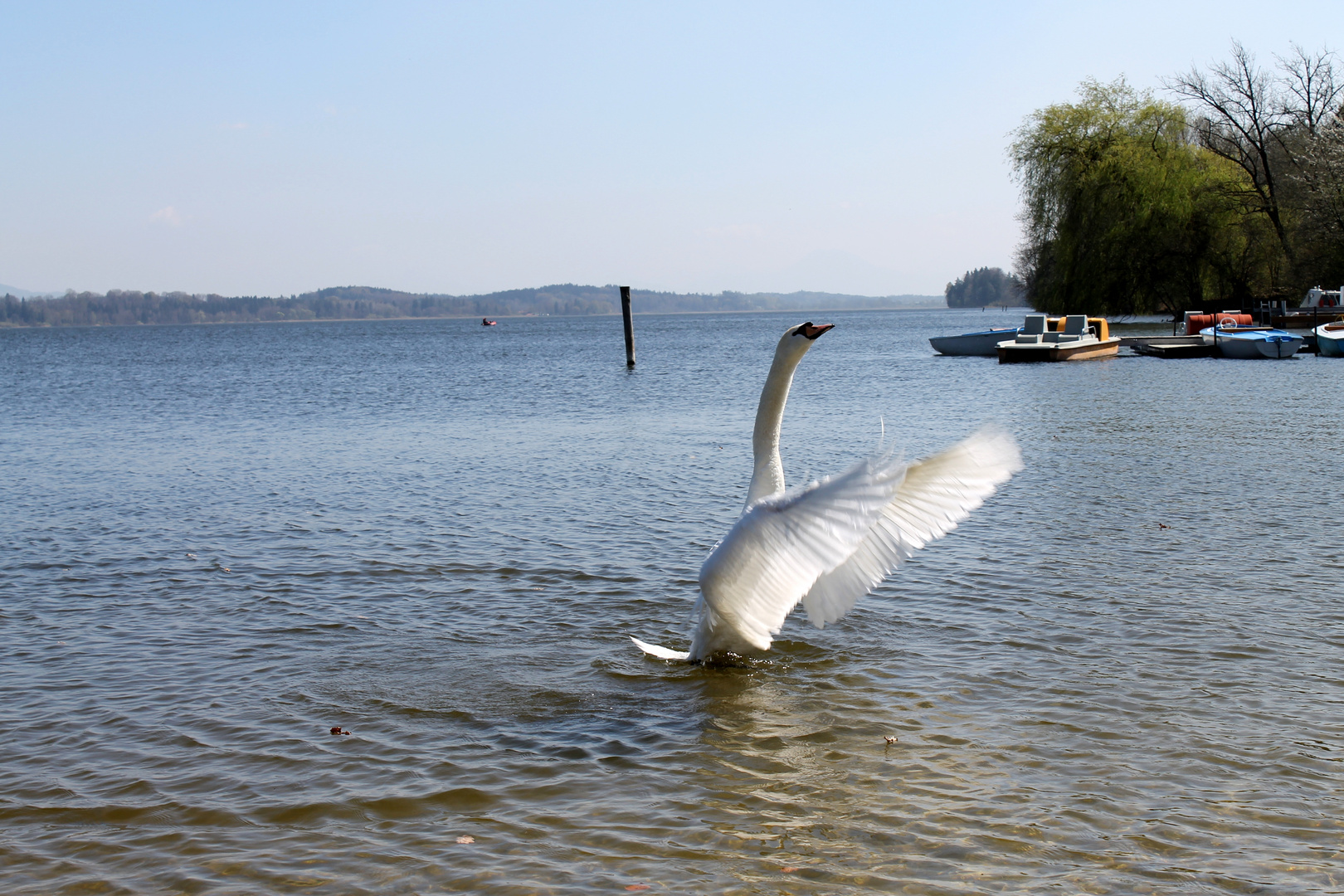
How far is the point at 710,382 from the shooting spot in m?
36.7

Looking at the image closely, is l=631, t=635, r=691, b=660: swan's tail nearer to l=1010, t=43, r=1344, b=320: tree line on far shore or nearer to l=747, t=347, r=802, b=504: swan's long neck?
l=747, t=347, r=802, b=504: swan's long neck

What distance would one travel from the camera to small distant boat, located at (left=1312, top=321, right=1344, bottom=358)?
113 feet

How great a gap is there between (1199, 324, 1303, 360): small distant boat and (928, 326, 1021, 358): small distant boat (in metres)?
9.17

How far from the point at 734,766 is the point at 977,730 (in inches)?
49.6

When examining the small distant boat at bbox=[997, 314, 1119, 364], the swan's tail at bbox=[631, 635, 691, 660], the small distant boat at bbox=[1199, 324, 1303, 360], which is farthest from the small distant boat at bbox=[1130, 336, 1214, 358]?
the swan's tail at bbox=[631, 635, 691, 660]

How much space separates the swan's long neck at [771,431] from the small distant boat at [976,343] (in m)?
40.2

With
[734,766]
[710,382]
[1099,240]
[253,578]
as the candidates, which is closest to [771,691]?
[734,766]

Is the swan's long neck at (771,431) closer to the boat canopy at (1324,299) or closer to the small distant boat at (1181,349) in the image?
the small distant boat at (1181,349)

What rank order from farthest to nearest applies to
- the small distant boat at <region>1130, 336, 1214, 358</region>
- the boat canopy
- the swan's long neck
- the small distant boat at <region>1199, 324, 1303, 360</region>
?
the boat canopy < the small distant boat at <region>1130, 336, 1214, 358</region> < the small distant boat at <region>1199, 324, 1303, 360</region> < the swan's long neck

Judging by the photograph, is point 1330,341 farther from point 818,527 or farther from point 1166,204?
point 818,527

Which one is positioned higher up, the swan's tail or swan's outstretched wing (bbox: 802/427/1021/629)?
swan's outstretched wing (bbox: 802/427/1021/629)

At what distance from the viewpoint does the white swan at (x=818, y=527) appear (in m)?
4.18

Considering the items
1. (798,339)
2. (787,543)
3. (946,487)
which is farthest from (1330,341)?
(787,543)

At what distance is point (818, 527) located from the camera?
168 inches
